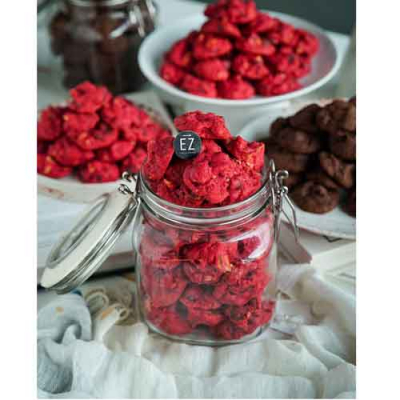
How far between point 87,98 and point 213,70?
10.1 inches

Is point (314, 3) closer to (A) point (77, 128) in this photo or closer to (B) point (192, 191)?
(A) point (77, 128)

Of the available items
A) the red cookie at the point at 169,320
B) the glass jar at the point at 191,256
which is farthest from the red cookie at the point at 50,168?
the red cookie at the point at 169,320

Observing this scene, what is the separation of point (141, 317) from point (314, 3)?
1806 millimetres

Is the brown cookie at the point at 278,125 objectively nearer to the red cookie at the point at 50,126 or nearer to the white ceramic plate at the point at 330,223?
the white ceramic plate at the point at 330,223

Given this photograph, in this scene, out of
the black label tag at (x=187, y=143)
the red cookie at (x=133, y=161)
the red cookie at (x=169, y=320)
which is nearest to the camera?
the black label tag at (x=187, y=143)

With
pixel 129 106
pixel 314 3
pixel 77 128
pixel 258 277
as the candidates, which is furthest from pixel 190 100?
pixel 314 3

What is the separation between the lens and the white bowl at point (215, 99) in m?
1.12

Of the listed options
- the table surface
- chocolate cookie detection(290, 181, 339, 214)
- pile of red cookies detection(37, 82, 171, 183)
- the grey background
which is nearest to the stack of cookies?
chocolate cookie detection(290, 181, 339, 214)

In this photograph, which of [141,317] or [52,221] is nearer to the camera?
[141,317]

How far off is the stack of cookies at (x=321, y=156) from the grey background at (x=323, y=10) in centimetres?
145

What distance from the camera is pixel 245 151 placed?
0.74 m

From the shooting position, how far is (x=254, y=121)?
1090 mm

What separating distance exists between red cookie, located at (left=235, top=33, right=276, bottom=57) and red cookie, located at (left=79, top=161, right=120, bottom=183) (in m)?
0.34

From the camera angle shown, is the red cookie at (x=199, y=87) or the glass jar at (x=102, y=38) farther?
the glass jar at (x=102, y=38)
